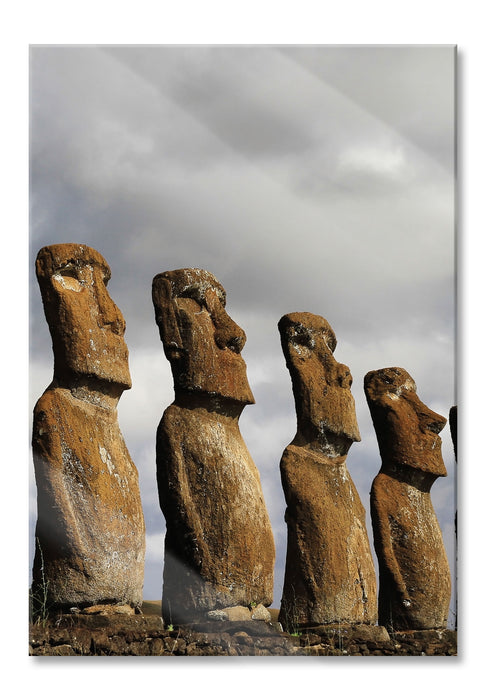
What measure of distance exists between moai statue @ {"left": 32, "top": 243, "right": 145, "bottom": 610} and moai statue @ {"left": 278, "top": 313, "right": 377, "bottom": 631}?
192 centimetres

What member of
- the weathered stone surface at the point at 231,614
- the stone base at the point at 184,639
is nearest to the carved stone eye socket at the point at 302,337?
the stone base at the point at 184,639

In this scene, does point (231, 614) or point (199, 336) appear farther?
point (199, 336)

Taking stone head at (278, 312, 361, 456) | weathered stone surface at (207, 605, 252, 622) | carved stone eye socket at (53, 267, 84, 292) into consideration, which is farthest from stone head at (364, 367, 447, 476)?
carved stone eye socket at (53, 267, 84, 292)

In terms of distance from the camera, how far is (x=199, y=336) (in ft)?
32.7

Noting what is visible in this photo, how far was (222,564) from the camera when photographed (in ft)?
30.7

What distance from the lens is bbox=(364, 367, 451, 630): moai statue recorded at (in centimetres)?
1145

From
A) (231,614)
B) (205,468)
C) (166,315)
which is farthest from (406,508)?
(166,315)

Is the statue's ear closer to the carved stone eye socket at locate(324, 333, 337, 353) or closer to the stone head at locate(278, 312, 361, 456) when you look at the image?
the stone head at locate(278, 312, 361, 456)

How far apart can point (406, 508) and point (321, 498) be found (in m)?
1.53

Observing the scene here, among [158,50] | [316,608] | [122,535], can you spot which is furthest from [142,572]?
[158,50]

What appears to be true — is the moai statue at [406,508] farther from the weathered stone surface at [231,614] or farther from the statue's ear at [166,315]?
the statue's ear at [166,315]

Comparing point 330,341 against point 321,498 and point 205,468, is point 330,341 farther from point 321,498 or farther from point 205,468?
point 205,468
